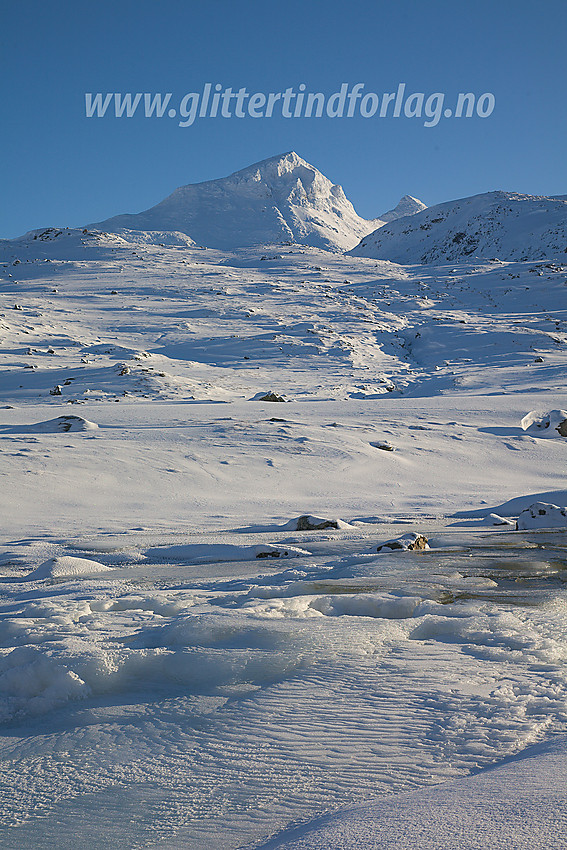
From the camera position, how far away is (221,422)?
391 inches

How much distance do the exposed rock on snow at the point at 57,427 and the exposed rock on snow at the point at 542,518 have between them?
19.8ft

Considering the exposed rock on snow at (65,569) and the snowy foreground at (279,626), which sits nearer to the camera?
the snowy foreground at (279,626)

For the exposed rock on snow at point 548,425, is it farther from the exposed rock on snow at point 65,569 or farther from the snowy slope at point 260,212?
the snowy slope at point 260,212

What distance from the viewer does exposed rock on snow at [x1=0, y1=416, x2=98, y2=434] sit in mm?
9229

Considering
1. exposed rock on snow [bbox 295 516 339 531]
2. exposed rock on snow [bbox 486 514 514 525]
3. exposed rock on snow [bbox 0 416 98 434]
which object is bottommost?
exposed rock on snow [bbox 295 516 339 531]

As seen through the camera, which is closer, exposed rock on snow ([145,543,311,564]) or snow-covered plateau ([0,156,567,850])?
snow-covered plateau ([0,156,567,850])

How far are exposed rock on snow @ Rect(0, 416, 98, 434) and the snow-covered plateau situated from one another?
8cm

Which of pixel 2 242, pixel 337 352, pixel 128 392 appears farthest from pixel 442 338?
pixel 2 242

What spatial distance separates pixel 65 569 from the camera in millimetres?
4238

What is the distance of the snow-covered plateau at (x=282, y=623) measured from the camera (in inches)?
69.4

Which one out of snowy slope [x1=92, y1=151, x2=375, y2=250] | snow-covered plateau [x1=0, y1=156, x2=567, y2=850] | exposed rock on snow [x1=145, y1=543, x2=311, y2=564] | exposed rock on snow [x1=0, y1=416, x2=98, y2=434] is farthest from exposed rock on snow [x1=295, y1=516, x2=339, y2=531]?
snowy slope [x1=92, y1=151, x2=375, y2=250]

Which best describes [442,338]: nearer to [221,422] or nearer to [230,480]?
[221,422]

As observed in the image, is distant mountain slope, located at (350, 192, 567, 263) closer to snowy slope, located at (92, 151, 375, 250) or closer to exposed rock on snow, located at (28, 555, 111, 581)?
snowy slope, located at (92, 151, 375, 250)

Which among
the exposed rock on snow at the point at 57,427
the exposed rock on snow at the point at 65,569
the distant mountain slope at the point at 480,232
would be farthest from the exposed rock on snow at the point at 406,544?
the distant mountain slope at the point at 480,232
